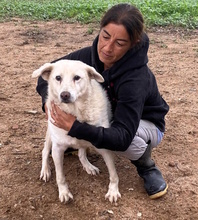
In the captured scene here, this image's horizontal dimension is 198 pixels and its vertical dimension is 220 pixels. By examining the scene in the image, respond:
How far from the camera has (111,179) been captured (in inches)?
105

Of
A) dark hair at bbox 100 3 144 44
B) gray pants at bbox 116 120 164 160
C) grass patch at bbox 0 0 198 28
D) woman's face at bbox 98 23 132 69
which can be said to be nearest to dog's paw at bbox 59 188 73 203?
gray pants at bbox 116 120 164 160

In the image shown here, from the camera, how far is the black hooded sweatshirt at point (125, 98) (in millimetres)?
2268

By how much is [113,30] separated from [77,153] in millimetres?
1267

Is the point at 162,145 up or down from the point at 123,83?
down

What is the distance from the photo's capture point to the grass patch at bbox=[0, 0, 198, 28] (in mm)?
7449

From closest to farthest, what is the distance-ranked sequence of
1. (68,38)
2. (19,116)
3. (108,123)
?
1. (108,123)
2. (19,116)
3. (68,38)

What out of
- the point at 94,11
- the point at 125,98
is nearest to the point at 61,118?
the point at 125,98

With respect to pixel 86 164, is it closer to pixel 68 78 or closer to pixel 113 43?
pixel 68 78

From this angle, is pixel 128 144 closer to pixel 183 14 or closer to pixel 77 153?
pixel 77 153

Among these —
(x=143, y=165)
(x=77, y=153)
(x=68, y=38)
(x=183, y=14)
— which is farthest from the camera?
(x=183, y=14)

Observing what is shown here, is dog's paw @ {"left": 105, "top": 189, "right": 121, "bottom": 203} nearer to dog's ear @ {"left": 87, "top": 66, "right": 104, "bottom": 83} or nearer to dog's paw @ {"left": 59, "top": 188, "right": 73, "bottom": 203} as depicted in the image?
dog's paw @ {"left": 59, "top": 188, "right": 73, "bottom": 203}

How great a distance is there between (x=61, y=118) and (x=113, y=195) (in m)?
0.69

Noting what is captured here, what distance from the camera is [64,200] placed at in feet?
8.54

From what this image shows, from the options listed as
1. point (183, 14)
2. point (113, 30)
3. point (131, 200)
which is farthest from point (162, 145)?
point (183, 14)
